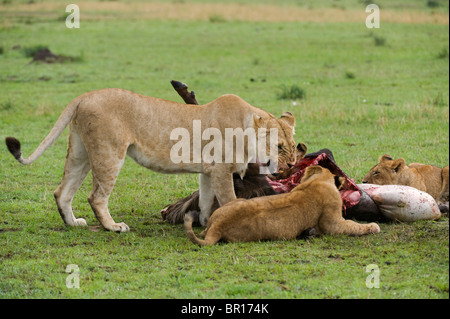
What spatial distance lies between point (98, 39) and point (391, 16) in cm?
1105

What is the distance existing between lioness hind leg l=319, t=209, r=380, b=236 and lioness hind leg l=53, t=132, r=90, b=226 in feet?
7.26

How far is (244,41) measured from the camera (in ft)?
69.6

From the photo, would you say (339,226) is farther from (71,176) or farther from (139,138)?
Answer: (71,176)

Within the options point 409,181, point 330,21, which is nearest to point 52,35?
point 330,21

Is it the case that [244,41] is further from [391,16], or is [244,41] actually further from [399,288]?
[399,288]

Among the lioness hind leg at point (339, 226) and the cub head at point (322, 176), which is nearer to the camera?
the lioness hind leg at point (339, 226)

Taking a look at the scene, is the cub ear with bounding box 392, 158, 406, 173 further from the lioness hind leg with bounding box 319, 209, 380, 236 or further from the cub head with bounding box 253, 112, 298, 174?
the cub head with bounding box 253, 112, 298, 174

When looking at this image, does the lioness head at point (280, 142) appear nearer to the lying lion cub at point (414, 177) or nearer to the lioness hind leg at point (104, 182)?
the lying lion cub at point (414, 177)

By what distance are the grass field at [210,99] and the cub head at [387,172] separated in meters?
0.68

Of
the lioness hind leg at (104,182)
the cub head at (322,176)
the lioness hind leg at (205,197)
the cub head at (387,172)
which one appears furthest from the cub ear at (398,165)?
the lioness hind leg at (104,182)

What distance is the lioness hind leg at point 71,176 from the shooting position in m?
6.27

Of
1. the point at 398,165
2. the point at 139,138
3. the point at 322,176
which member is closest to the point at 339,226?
the point at 322,176

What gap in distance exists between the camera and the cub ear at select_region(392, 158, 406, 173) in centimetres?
665


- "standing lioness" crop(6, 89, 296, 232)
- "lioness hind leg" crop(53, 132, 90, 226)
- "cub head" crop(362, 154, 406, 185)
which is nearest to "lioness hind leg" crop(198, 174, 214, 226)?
"standing lioness" crop(6, 89, 296, 232)
